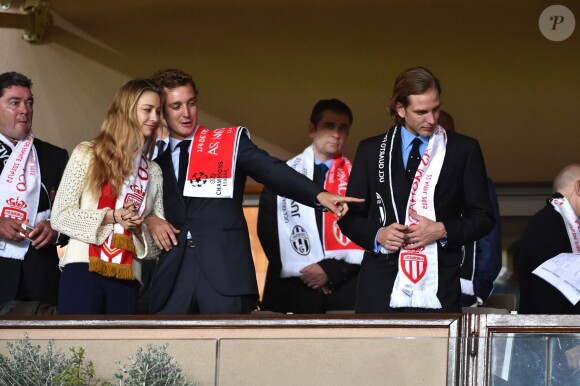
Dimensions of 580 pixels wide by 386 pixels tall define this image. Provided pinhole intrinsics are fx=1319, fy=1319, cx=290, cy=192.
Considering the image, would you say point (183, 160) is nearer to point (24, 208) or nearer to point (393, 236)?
point (24, 208)

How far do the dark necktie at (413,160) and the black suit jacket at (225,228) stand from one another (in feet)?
1.27

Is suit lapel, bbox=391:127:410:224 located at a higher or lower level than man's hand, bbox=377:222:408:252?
higher

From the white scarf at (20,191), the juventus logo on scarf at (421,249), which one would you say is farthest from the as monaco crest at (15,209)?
the juventus logo on scarf at (421,249)

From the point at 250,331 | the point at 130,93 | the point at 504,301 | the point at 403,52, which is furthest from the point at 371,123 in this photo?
the point at 250,331

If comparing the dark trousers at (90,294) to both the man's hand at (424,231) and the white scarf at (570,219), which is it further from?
the white scarf at (570,219)

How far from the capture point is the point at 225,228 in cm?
547

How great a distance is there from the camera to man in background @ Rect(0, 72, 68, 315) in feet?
Result: 19.2

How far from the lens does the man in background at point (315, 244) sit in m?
6.77

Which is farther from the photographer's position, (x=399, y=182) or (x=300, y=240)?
(x=300, y=240)

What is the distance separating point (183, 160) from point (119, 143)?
31 centimetres

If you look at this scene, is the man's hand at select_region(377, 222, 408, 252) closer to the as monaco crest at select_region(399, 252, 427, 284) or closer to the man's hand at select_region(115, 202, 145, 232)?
the as monaco crest at select_region(399, 252, 427, 284)

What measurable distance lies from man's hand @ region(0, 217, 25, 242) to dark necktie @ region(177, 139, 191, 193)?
768 millimetres

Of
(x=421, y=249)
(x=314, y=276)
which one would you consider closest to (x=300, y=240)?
(x=314, y=276)

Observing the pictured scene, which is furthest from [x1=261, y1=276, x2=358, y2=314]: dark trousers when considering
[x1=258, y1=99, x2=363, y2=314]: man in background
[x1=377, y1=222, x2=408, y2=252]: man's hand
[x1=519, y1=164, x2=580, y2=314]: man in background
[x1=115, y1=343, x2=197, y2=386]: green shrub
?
[x1=115, y1=343, x2=197, y2=386]: green shrub
